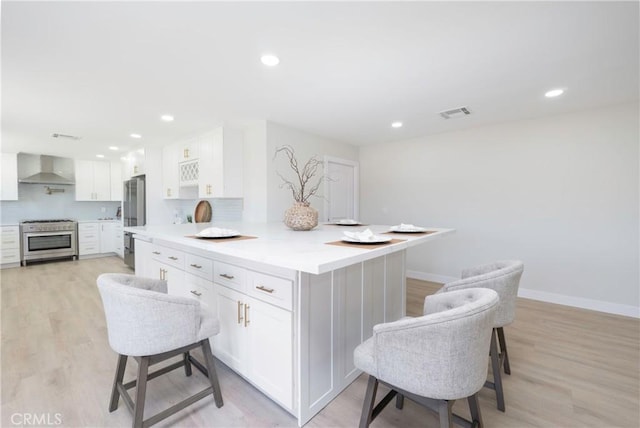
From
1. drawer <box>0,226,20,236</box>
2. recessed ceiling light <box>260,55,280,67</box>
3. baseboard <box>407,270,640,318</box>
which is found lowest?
baseboard <box>407,270,640,318</box>

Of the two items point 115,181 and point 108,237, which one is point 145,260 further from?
point 115,181

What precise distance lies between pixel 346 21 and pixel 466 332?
5.80 ft

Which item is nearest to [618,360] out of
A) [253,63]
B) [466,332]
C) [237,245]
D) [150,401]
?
[466,332]

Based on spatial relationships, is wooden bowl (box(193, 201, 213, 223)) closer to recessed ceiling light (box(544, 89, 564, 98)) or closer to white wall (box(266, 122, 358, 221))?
white wall (box(266, 122, 358, 221))

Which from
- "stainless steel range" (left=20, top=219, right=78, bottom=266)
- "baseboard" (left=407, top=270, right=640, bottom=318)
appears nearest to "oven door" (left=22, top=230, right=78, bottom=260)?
"stainless steel range" (left=20, top=219, right=78, bottom=266)

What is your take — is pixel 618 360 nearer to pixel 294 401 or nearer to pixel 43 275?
pixel 294 401

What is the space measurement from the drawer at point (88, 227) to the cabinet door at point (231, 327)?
6019mm

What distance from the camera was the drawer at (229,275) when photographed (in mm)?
1742

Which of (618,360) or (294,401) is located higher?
(294,401)

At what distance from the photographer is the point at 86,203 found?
266 inches

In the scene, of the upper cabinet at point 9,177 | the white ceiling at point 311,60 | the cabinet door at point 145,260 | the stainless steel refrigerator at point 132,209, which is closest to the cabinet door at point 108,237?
the stainless steel refrigerator at point 132,209

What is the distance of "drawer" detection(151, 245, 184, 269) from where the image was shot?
233 centimetres

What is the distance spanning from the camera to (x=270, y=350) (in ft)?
5.29

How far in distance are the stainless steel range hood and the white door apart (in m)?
5.86
